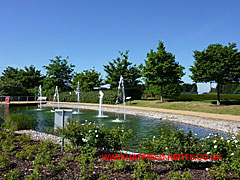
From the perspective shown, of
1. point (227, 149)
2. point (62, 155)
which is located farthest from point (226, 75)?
point (62, 155)

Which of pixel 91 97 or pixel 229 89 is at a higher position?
pixel 229 89

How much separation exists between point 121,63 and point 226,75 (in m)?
15.1

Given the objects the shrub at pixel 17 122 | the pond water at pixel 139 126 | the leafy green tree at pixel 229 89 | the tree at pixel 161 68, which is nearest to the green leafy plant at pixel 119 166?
the pond water at pixel 139 126

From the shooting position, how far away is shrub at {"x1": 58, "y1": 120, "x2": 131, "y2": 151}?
14.2 feet

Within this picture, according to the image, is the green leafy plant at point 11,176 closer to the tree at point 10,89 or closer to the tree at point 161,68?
the tree at point 161,68

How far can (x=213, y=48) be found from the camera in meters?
17.5

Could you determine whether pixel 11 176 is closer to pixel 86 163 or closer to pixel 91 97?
pixel 86 163

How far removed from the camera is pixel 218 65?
16219 millimetres

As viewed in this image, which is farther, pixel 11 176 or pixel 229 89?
pixel 229 89

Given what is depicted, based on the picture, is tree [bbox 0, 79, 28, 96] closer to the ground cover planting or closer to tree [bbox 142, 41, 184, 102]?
tree [bbox 142, 41, 184, 102]

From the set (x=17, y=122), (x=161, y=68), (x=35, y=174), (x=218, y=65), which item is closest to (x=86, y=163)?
(x=35, y=174)

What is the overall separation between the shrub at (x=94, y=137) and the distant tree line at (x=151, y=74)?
46.2ft

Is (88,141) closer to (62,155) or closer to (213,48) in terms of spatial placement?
(62,155)

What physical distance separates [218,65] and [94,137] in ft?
48.7
